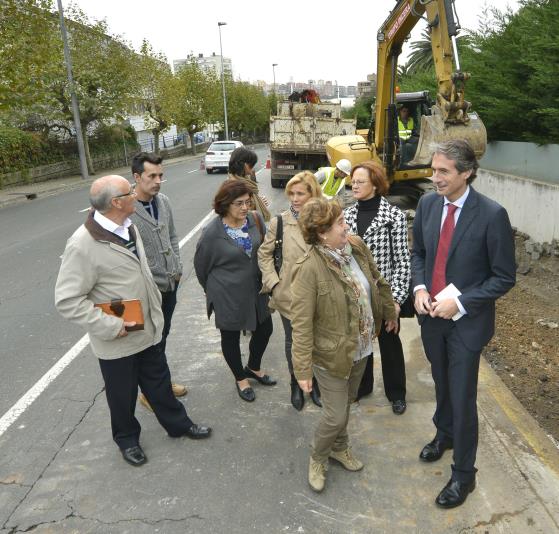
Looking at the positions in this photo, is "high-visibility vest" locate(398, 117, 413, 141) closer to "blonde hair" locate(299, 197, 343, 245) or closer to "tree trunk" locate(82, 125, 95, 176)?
"blonde hair" locate(299, 197, 343, 245)

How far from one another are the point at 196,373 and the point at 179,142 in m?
55.2

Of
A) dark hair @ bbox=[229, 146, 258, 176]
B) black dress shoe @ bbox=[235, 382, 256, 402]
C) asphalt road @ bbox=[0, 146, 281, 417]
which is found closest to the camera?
black dress shoe @ bbox=[235, 382, 256, 402]

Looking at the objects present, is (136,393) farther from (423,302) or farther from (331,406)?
(423,302)

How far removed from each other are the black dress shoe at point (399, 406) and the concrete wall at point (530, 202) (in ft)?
16.3

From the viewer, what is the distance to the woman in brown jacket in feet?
8.44

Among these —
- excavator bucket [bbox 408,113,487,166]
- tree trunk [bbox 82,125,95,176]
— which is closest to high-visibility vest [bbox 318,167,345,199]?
excavator bucket [bbox 408,113,487,166]

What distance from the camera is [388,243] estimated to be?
3504mm

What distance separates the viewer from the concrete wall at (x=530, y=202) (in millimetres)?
A: 7438

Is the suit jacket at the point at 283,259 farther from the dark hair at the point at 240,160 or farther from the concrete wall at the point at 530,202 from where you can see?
the concrete wall at the point at 530,202

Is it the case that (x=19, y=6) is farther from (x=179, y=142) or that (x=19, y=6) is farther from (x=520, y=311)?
(x=179, y=142)

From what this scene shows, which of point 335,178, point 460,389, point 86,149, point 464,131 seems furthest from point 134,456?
point 86,149

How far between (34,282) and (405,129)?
800 cm

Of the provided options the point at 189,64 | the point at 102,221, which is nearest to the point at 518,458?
the point at 102,221

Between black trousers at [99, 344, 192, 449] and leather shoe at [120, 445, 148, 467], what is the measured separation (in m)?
0.03
